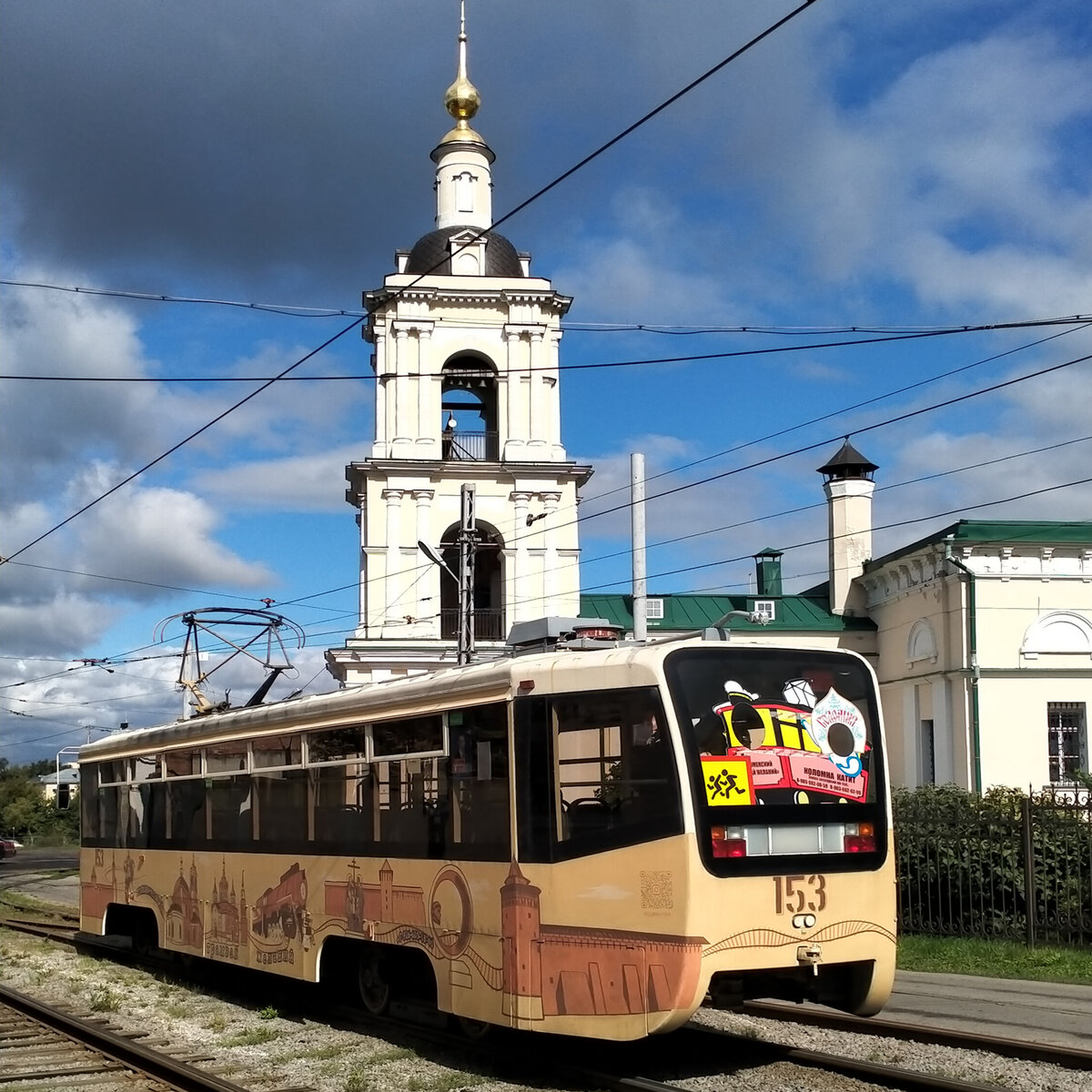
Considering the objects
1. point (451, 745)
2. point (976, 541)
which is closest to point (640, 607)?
point (451, 745)

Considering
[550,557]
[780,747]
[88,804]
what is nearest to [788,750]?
[780,747]

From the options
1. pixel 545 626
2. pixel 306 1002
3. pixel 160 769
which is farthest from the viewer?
pixel 160 769

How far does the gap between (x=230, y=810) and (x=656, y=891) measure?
6472 mm

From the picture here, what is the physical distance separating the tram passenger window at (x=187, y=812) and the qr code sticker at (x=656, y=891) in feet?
23.1

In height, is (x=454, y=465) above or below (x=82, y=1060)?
above

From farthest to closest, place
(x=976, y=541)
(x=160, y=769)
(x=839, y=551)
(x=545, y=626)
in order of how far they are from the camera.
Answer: (x=839, y=551) < (x=976, y=541) < (x=160, y=769) < (x=545, y=626)

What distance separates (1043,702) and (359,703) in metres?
26.2

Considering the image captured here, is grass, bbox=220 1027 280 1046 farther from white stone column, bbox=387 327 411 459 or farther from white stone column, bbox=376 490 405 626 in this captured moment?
white stone column, bbox=387 327 411 459

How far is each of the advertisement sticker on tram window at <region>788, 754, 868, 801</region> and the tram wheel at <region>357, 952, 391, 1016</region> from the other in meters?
4.38

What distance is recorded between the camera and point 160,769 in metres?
16.4

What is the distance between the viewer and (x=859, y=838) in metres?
9.95

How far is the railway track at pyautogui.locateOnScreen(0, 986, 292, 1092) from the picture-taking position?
33.5ft

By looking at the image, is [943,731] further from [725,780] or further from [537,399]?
[725,780]

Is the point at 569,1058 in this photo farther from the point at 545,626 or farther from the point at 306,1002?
the point at 306,1002
